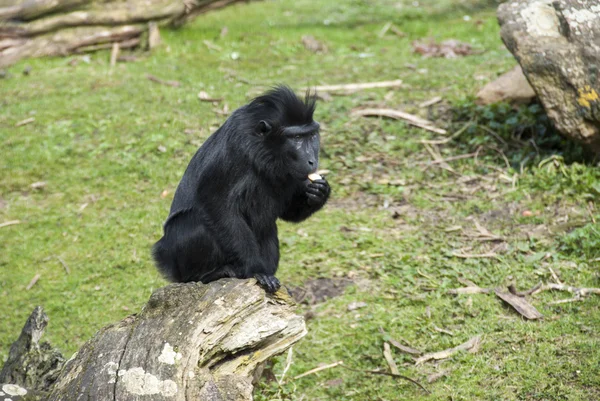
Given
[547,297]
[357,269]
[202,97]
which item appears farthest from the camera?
[202,97]

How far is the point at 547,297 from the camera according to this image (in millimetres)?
5930

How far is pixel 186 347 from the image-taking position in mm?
3801

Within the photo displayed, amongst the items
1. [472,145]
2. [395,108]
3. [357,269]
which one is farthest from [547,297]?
[395,108]

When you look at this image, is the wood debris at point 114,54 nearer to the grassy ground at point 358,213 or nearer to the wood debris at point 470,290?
the grassy ground at point 358,213

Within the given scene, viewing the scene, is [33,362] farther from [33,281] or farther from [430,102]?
[430,102]

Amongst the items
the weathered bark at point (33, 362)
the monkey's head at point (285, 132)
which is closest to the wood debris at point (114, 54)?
the monkey's head at point (285, 132)

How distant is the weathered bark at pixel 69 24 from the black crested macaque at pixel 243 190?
7.25 meters

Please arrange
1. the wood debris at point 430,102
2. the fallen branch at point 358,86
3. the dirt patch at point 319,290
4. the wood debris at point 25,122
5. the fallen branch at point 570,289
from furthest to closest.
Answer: the fallen branch at point 358,86
the wood debris at point 25,122
the wood debris at point 430,102
the dirt patch at point 319,290
the fallen branch at point 570,289

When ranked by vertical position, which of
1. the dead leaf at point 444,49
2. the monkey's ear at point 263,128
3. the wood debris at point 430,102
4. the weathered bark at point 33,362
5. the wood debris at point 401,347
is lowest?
the dead leaf at point 444,49

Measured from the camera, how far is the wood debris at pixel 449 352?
5.43 meters

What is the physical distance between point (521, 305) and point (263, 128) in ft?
8.77

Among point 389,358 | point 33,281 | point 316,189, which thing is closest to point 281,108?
point 316,189

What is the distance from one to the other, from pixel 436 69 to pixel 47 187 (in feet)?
19.7

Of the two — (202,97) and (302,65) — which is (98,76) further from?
(302,65)
